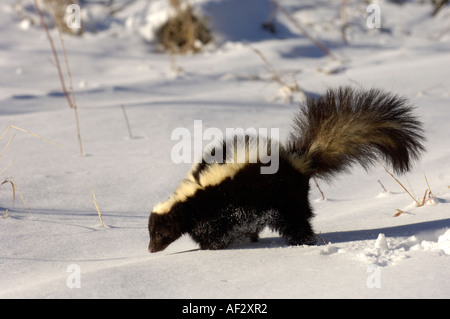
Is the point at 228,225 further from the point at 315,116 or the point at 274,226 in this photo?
the point at 315,116

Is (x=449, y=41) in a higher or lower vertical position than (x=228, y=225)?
higher

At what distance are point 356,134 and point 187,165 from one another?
6.40ft

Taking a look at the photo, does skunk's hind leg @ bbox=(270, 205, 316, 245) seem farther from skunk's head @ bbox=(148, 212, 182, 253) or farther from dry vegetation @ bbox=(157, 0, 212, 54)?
dry vegetation @ bbox=(157, 0, 212, 54)

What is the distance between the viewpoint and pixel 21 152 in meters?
5.40

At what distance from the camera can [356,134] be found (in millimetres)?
3701

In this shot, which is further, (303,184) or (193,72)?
(193,72)

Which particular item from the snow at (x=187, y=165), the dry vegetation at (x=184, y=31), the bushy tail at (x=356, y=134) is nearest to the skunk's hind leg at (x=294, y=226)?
the snow at (x=187, y=165)

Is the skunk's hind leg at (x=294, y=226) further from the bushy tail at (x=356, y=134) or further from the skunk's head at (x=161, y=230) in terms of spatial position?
the skunk's head at (x=161, y=230)

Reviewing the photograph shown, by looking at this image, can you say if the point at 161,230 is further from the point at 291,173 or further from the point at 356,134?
the point at 356,134

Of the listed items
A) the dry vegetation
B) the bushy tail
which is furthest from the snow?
the bushy tail

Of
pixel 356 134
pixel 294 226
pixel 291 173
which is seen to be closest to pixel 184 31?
pixel 356 134
